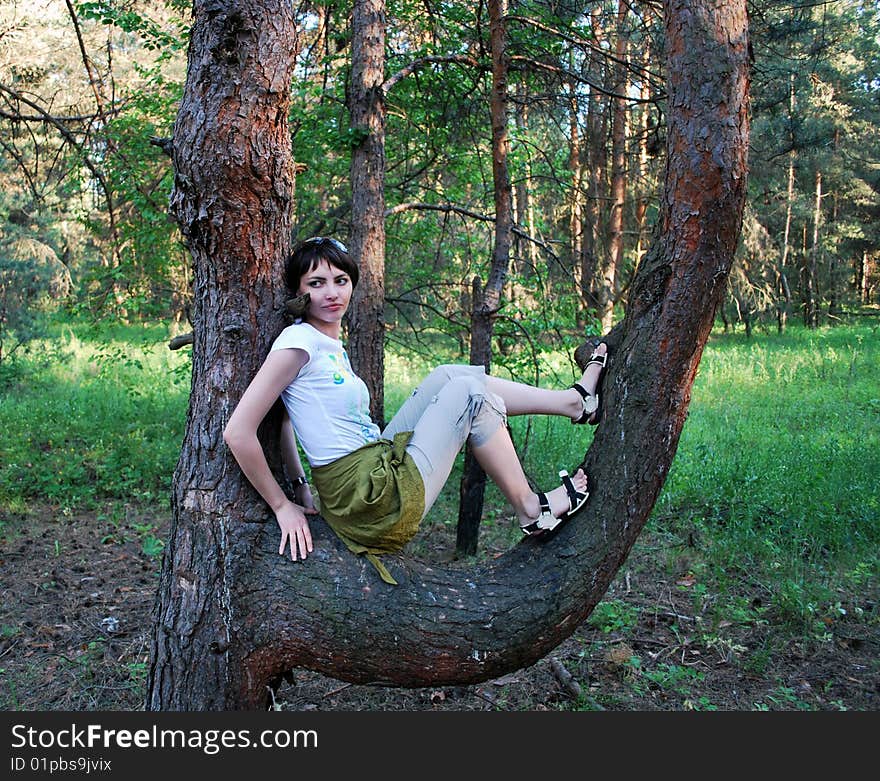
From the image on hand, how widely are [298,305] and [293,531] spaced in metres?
0.92

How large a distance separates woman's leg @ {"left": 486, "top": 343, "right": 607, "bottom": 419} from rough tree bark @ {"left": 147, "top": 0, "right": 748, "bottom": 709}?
262 mm

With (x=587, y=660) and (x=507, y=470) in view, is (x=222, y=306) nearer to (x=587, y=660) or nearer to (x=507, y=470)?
(x=507, y=470)

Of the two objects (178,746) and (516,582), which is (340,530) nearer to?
(516,582)

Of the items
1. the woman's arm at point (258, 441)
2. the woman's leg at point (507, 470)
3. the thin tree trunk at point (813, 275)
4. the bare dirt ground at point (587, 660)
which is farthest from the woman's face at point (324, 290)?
the thin tree trunk at point (813, 275)

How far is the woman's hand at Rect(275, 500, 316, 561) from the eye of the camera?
2889 mm

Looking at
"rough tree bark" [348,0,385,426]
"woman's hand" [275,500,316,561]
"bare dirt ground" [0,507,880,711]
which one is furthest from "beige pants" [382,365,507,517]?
"rough tree bark" [348,0,385,426]

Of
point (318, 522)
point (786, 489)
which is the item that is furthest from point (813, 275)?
point (318, 522)

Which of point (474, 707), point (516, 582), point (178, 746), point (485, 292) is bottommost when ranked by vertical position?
point (474, 707)

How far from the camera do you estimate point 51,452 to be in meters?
8.11

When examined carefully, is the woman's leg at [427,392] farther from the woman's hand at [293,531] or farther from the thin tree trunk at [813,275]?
the thin tree trunk at [813,275]

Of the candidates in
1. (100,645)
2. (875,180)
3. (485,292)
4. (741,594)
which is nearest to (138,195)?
(485,292)

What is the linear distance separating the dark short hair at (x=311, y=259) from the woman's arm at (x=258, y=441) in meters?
0.38

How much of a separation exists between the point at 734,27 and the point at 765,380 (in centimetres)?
1054

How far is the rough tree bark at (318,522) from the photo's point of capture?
8.96ft
